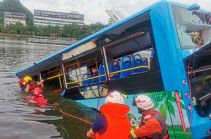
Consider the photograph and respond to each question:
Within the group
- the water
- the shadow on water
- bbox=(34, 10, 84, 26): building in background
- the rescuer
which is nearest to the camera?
the water

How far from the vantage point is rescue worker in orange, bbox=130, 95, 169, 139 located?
3.18 metres

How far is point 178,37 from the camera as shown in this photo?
386 cm

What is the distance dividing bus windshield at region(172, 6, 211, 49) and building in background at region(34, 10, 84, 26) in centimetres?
11745

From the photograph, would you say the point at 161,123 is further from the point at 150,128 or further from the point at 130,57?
the point at 130,57

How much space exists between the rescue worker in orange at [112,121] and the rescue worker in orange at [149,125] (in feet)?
1.80

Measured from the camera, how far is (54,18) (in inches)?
4641

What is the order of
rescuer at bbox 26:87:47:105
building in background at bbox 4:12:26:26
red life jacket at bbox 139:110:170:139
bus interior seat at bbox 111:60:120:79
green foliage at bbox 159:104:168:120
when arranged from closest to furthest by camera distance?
1. red life jacket at bbox 139:110:170:139
2. green foliage at bbox 159:104:168:120
3. bus interior seat at bbox 111:60:120:79
4. rescuer at bbox 26:87:47:105
5. building in background at bbox 4:12:26:26

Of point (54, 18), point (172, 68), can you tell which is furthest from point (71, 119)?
point (54, 18)

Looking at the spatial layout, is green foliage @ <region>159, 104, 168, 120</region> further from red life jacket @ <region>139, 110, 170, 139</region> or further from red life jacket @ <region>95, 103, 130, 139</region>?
red life jacket @ <region>95, 103, 130, 139</region>

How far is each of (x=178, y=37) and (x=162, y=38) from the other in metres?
0.32

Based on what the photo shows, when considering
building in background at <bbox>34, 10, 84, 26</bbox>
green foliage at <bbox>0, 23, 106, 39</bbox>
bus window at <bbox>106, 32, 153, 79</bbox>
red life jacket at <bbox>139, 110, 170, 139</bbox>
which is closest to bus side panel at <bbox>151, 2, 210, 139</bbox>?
bus window at <bbox>106, 32, 153, 79</bbox>

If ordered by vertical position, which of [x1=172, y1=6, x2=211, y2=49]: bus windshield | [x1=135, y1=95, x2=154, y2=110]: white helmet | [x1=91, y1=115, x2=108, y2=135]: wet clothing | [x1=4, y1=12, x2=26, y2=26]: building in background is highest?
[x1=4, y1=12, x2=26, y2=26]: building in background

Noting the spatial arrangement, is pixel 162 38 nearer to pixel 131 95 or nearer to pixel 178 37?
pixel 178 37

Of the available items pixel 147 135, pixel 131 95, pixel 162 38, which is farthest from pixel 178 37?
pixel 147 135
